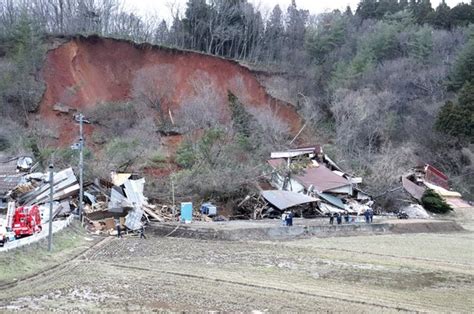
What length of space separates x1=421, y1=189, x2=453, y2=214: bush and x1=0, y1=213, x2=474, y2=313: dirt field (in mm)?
14190

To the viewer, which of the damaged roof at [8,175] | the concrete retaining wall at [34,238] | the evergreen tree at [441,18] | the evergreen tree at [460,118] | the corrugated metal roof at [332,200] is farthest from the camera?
the evergreen tree at [441,18]

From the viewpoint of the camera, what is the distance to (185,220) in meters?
27.6

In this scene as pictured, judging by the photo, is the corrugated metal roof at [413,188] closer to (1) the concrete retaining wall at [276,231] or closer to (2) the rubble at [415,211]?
(2) the rubble at [415,211]

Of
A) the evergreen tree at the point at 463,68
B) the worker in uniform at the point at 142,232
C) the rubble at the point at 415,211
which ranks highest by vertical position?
the evergreen tree at the point at 463,68

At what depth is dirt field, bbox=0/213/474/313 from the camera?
1219cm

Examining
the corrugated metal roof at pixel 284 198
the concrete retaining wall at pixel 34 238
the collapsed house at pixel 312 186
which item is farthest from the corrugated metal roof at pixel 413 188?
the concrete retaining wall at pixel 34 238

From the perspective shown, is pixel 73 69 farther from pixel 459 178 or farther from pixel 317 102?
pixel 459 178

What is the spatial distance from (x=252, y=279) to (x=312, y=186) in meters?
20.1

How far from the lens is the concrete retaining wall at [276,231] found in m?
24.0

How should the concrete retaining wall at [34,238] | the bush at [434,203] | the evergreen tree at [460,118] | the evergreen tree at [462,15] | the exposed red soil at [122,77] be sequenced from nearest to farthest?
the concrete retaining wall at [34,238]
the bush at [434,203]
the evergreen tree at [460,118]
the exposed red soil at [122,77]
the evergreen tree at [462,15]

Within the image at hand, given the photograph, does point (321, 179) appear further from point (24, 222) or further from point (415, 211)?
point (24, 222)

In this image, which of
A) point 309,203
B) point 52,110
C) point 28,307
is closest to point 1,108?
point 52,110

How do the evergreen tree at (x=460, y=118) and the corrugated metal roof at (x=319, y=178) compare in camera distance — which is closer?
the corrugated metal roof at (x=319, y=178)

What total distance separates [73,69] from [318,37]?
29.3m
